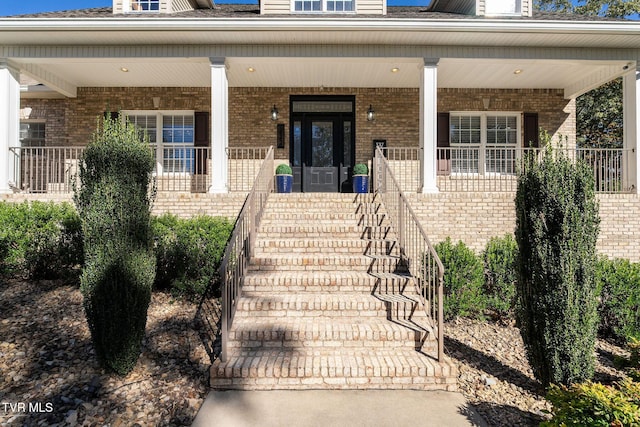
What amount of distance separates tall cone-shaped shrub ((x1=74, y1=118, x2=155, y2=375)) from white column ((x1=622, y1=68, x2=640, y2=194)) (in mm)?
9218

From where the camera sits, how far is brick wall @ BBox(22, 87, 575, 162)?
974cm

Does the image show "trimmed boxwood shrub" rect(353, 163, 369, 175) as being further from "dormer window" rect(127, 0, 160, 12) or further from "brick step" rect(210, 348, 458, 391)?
"dormer window" rect(127, 0, 160, 12)

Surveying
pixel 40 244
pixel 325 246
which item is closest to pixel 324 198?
pixel 325 246

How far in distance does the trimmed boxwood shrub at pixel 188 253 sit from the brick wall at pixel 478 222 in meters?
3.78

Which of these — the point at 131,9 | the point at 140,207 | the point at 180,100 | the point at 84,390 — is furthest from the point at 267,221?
the point at 131,9

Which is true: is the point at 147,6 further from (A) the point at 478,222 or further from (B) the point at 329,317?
(A) the point at 478,222

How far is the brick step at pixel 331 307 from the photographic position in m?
4.24

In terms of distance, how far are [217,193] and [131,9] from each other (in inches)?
220

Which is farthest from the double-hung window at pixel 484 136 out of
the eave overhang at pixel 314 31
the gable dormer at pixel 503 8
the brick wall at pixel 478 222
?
the brick wall at pixel 478 222

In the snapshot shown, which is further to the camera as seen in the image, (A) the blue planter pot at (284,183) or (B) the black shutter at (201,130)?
(B) the black shutter at (201,130)

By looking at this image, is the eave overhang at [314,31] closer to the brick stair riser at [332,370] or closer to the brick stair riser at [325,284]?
the brick stair riser at [325,284]

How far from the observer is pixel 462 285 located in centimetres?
498

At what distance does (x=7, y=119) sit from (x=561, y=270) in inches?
390

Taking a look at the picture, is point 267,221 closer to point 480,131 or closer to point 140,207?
point 140,207
